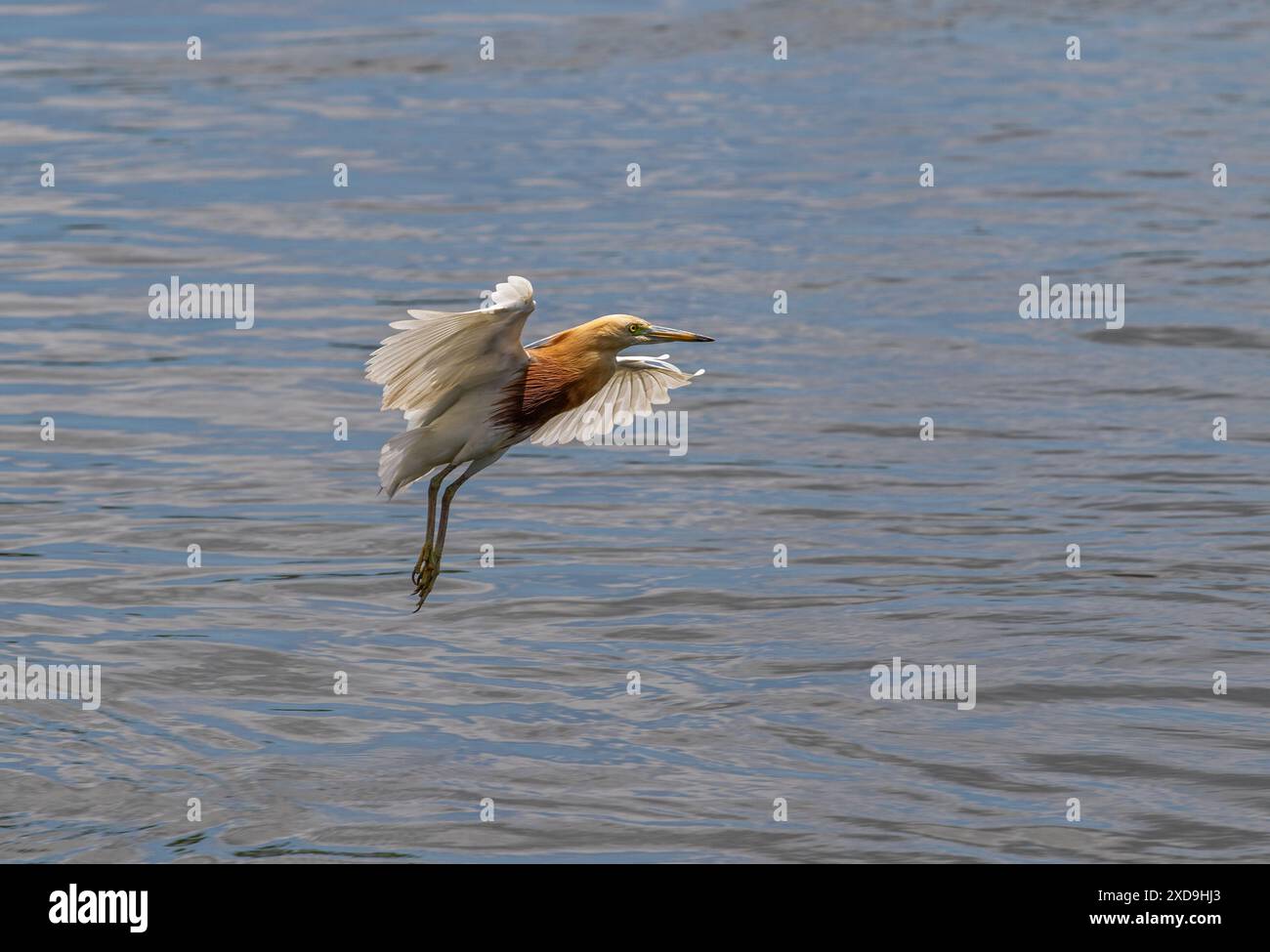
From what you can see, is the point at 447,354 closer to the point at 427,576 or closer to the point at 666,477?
the point at 427,576

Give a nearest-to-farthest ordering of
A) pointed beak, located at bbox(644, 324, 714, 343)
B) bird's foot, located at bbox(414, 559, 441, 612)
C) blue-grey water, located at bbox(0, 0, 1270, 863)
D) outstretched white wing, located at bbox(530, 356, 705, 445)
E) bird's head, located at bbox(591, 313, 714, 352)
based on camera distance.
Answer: pointed beak, located at bbox(644, 324, 714, 343) → bird's foot, located at bbox(414, 559, 441, 612) → bird's head, located at bbox(591, 313, 714, 352) → outstretched white wing, located at bbox(530, 356, 705, 445) → blue-grey water, located at bbox(0, 0, 1270, 863)


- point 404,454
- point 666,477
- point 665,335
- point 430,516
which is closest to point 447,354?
point 404,454

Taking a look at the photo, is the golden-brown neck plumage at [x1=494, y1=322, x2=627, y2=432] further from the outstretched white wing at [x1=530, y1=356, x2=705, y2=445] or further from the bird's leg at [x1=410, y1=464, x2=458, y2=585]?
the outstretched white wing at [x1=530, y1=356, x2=705, y2=445]

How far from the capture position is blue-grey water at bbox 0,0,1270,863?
14391mm

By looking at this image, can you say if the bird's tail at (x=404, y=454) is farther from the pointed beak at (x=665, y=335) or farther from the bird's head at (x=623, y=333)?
the pointed beak at (x=665, y=335)

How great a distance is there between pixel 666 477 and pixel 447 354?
9589mm

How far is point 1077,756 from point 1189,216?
17655 mm

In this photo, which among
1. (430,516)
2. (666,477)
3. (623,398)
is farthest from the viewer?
(666,477)

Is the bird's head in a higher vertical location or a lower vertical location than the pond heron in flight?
higher

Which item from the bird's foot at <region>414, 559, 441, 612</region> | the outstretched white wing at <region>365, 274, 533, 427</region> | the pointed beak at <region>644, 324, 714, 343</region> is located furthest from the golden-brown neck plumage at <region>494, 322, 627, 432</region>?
the bird's foot at <region>414, 559, 441, 612</region>

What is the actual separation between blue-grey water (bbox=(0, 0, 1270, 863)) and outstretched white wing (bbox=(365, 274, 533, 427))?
2.95m

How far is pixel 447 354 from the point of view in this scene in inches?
478

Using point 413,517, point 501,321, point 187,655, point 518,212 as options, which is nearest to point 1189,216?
point 518,212

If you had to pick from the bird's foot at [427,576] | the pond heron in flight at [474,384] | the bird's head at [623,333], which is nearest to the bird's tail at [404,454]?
the pond heron in flight at [474,384]
